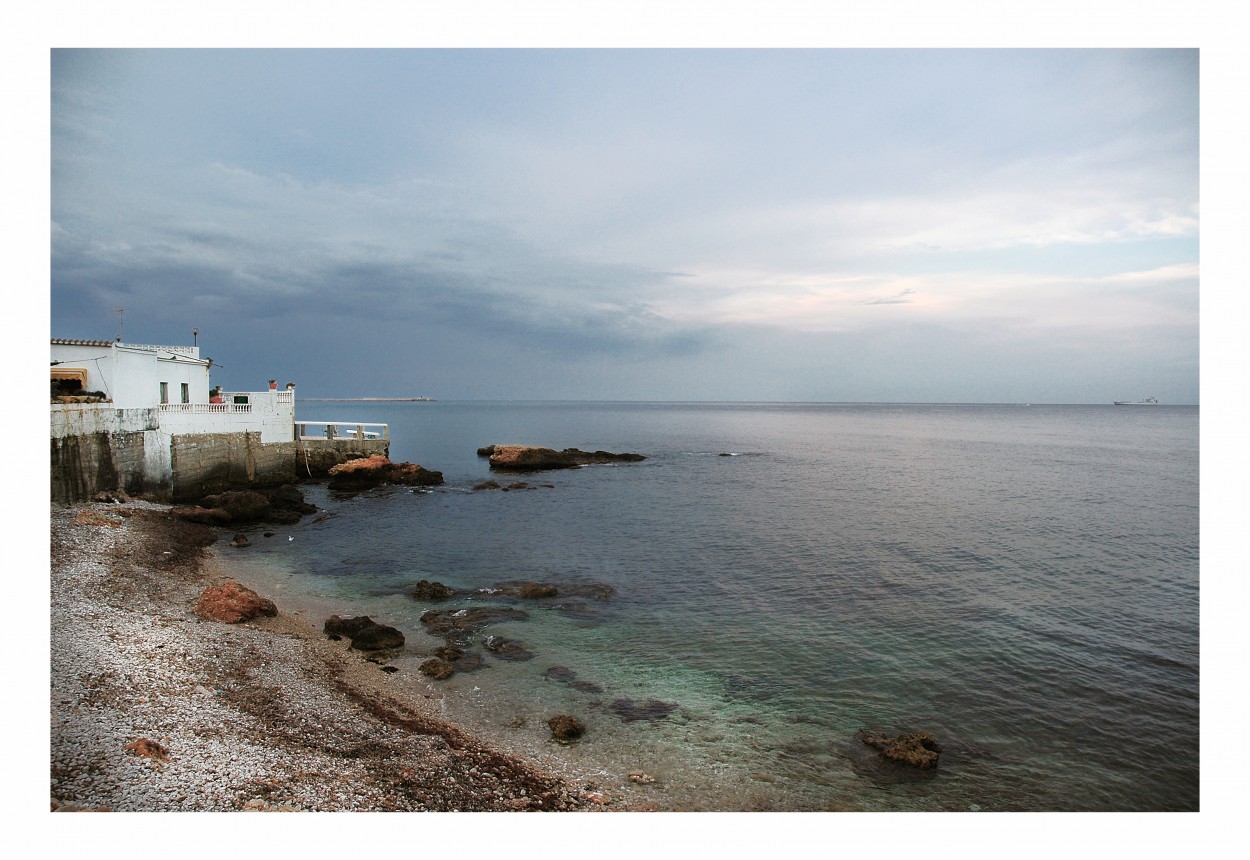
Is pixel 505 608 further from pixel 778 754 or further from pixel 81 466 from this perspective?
pixel 81 466

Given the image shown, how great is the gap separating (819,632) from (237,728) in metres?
12.1

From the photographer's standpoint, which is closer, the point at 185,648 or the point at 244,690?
the point at 244,690

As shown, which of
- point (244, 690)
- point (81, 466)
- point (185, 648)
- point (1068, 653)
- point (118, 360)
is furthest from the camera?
point (118, 360)

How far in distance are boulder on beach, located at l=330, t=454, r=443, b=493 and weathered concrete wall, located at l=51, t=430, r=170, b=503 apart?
11.0 meters

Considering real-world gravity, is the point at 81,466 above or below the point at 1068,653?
above

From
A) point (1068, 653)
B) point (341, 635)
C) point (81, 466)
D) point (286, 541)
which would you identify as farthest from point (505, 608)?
point (81, 466)

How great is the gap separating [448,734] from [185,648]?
237 inches

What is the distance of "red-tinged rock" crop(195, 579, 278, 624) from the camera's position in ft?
46.0

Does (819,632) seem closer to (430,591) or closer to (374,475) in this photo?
(430,591)

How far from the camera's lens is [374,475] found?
38469mm

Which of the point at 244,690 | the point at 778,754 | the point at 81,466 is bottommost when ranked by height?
the point at 778,754

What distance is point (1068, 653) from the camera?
541 inches

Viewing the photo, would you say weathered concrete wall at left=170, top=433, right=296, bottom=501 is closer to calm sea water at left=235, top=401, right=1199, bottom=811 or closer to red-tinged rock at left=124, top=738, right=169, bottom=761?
calm sea water at left=235, top=401, right=1199, bottom=811

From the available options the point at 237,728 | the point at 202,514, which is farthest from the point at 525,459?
the point at 237,728
